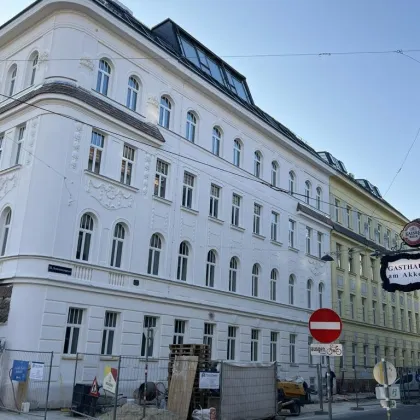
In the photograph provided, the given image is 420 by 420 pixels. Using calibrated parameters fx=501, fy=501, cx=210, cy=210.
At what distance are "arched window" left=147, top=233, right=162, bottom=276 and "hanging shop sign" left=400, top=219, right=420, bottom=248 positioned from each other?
47.6 ft

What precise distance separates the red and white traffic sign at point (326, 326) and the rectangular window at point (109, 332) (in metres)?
11.2

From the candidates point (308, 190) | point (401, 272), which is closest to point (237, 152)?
point (308, 190)

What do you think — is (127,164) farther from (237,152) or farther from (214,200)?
(237,152)

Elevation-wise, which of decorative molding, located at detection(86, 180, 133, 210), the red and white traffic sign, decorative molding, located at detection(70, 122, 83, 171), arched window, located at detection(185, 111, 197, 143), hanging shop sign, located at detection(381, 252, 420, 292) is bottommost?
the red and white traffic sign

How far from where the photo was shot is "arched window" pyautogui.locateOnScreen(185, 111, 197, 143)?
963 inches

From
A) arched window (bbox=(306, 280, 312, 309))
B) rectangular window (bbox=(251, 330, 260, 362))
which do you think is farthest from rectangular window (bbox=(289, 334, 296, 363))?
rectangular window (bbox=(251, 330, 260, 362))

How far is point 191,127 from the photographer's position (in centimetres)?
2481

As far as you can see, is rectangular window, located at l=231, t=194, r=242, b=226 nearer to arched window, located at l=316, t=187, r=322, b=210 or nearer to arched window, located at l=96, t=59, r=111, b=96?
arched window, located at l=96, t=59, r=111, b=96

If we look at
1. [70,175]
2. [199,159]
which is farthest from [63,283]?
[199,159]

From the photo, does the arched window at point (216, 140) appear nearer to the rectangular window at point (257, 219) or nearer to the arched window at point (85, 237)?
the rectangular window at point (257, 219)

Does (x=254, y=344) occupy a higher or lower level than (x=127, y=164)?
lower

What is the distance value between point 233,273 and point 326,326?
55.3 feet

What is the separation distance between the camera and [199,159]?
24.5 m

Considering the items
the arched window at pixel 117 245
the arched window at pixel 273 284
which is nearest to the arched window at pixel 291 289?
the arched window at pixel 273 284
